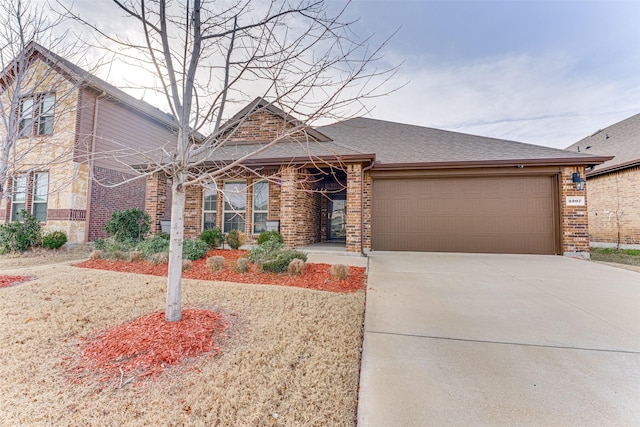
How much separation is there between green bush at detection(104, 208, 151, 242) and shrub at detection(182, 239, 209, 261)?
2484 millimetres

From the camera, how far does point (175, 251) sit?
2.64m

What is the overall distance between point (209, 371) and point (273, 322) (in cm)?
99

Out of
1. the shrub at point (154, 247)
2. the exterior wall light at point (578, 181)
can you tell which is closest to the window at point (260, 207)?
the shrub at point (154, 247)

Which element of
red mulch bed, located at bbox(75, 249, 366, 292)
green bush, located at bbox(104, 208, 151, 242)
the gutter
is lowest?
red mulch bed, located at bbox(75, 249, 366, 292)

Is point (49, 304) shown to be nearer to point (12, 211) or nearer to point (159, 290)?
point (159, 290)

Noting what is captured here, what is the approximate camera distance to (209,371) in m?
2.04

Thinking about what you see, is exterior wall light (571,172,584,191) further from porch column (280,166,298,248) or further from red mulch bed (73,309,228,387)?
red mulch bed (73,309,228,387)

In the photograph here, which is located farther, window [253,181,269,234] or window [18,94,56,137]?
window [253,181,269,234]

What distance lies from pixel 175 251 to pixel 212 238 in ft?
18.0

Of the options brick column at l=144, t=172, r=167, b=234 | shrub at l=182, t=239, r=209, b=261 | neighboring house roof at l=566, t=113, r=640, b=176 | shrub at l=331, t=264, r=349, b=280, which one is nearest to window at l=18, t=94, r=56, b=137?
brick column at l=144, t=172, r=167, b=234

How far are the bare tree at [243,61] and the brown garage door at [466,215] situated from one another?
5.91 metres

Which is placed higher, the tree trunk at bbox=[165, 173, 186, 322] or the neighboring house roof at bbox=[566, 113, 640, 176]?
the neighboring house roof at bbox=[566, 113, 640, 176]

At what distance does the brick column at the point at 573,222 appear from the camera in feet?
23.9

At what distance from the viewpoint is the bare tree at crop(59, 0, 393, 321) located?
8.66 feet
